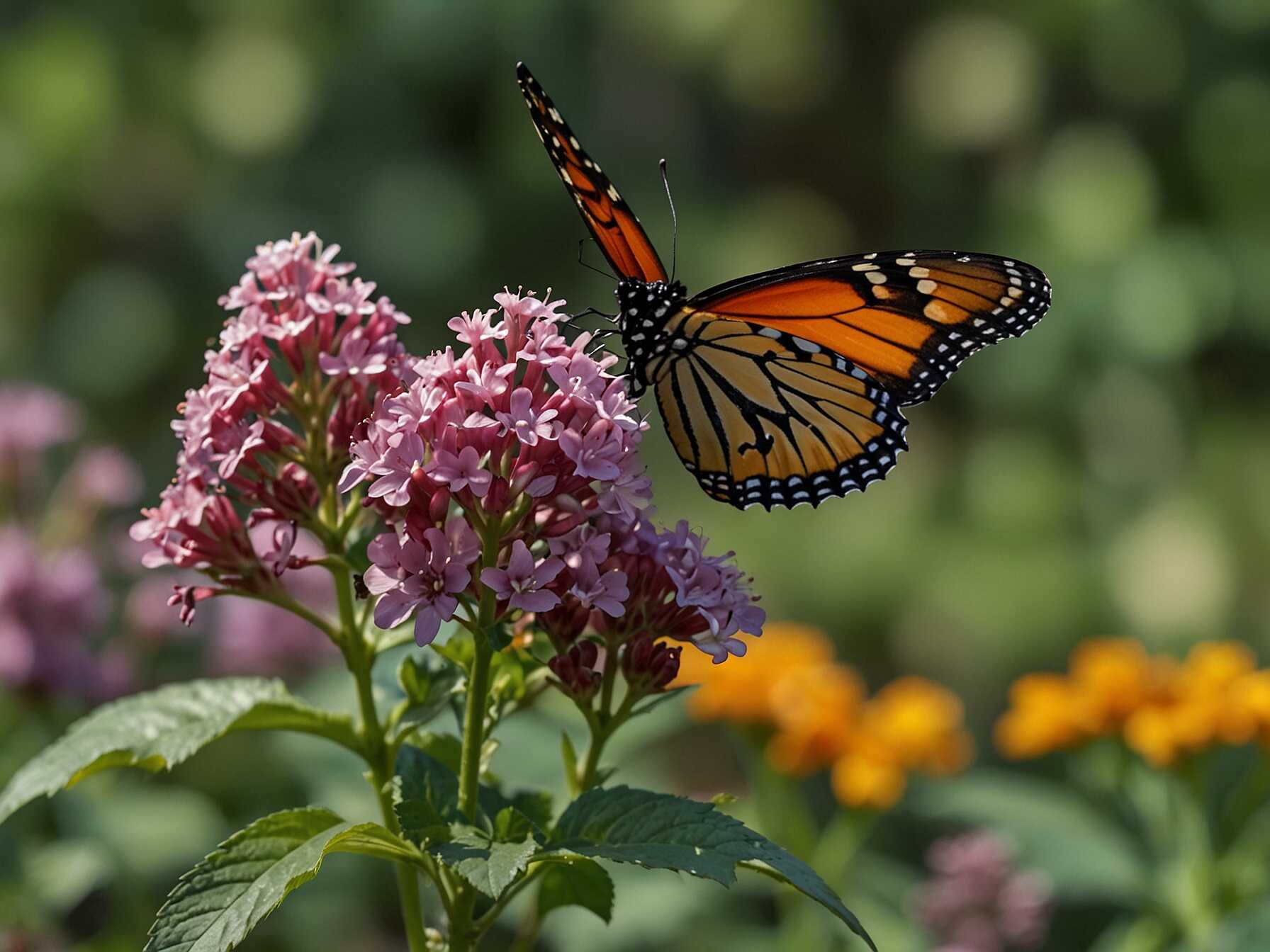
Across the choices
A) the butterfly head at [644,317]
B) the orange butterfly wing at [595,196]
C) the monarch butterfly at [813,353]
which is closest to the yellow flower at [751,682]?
the monarch butterfly at [813,353]

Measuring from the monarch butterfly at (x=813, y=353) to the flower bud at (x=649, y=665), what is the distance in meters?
0.71

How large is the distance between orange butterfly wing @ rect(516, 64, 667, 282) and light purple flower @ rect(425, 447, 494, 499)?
2.26ft

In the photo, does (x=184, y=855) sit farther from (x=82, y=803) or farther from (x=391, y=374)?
(x=391, y=374)

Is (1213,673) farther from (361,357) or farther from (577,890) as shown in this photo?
(361,357)

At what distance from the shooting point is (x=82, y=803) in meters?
2.66

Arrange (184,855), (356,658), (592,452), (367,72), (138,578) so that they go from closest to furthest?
(592,452) < (356,658) < (184,855) < (138,578) < (367,72)

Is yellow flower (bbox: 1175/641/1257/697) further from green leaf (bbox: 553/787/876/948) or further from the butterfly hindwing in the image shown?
green leaf (bbox: 553/787/876/948)

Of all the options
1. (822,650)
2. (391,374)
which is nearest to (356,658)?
(391,374)

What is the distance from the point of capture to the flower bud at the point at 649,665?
1654 millimetres

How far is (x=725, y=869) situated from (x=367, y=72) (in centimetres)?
703

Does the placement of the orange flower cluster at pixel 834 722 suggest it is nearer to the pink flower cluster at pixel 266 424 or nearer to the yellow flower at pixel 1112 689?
the yellow flower at pixel 1112 689

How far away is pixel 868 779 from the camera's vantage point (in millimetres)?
2713

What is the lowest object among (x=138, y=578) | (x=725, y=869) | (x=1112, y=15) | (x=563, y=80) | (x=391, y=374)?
(x=725, y=869)

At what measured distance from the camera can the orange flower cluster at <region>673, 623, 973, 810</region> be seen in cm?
277
